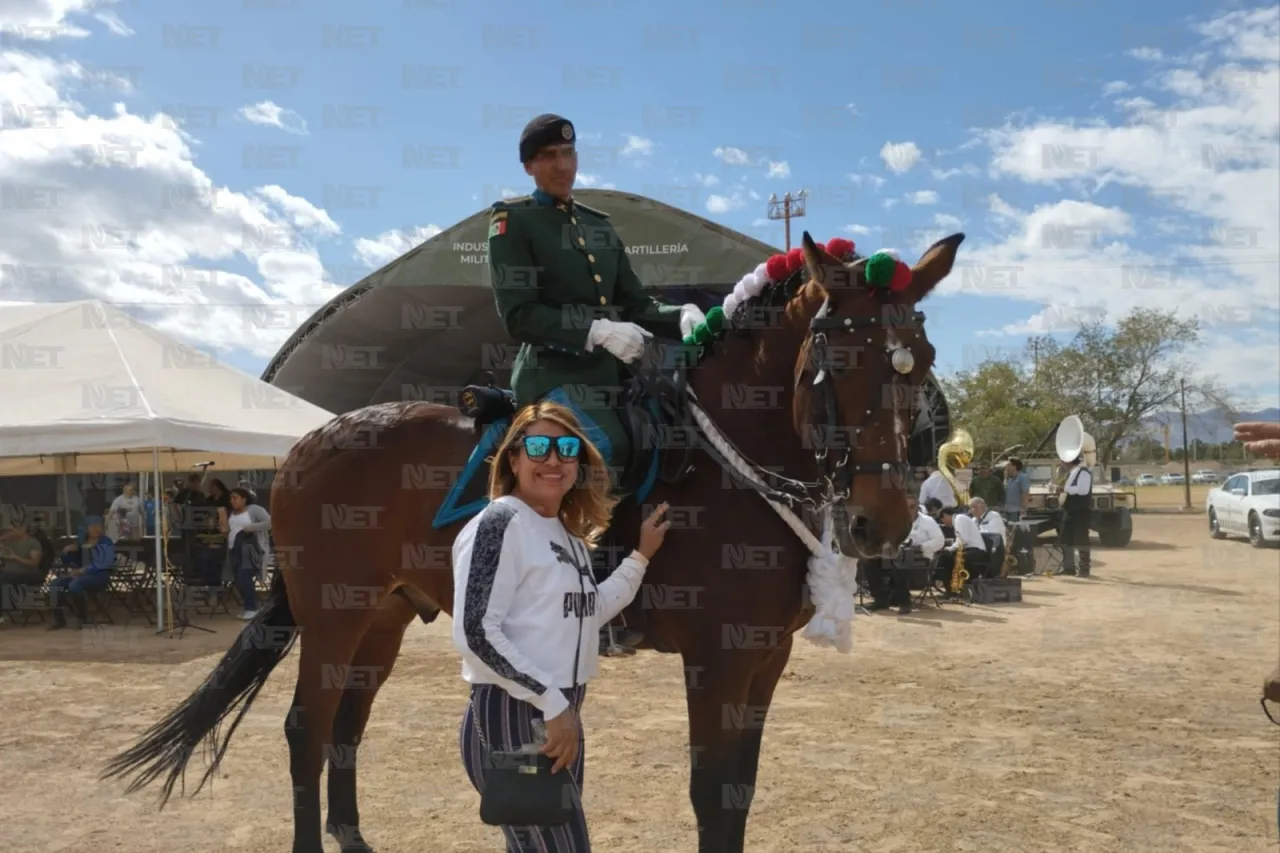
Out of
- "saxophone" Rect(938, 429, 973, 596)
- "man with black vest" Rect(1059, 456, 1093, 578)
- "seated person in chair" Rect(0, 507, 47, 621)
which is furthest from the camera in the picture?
"saxophone" Rect(938, 429, 973, 596)

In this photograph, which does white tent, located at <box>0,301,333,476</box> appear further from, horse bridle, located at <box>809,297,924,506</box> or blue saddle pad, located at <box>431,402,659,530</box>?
horse bridle, located at <box>809,297,924,506</box>

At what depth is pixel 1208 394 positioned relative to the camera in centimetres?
4225

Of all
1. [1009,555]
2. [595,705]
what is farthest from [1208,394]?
[595,705]

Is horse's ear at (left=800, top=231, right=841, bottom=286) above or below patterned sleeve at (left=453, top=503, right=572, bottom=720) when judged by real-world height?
above

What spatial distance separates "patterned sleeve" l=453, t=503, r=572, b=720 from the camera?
2.36 metres

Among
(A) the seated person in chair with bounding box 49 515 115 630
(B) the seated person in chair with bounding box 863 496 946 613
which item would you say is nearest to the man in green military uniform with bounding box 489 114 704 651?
(B) the seated person in chair with bounding box 863 496 946 613

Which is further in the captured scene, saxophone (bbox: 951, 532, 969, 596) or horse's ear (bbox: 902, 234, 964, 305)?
saxophone (bbox: 951, 532, 969, 596)

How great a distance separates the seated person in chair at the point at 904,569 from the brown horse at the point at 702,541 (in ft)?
29.2

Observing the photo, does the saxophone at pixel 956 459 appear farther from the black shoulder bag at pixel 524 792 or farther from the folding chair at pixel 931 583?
the black shoulder bag at pixel 524 792

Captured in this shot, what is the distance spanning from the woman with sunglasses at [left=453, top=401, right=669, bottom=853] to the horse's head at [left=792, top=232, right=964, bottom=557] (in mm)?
930

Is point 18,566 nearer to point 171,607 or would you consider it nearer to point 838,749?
point 171,607

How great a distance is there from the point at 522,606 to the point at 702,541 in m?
1.13

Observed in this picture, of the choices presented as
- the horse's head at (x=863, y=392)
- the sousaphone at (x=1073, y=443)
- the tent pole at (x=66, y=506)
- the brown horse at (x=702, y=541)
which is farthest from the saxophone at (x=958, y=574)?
the tent pole at (x=66, y=506)

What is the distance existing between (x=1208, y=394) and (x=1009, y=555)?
32610 mm
